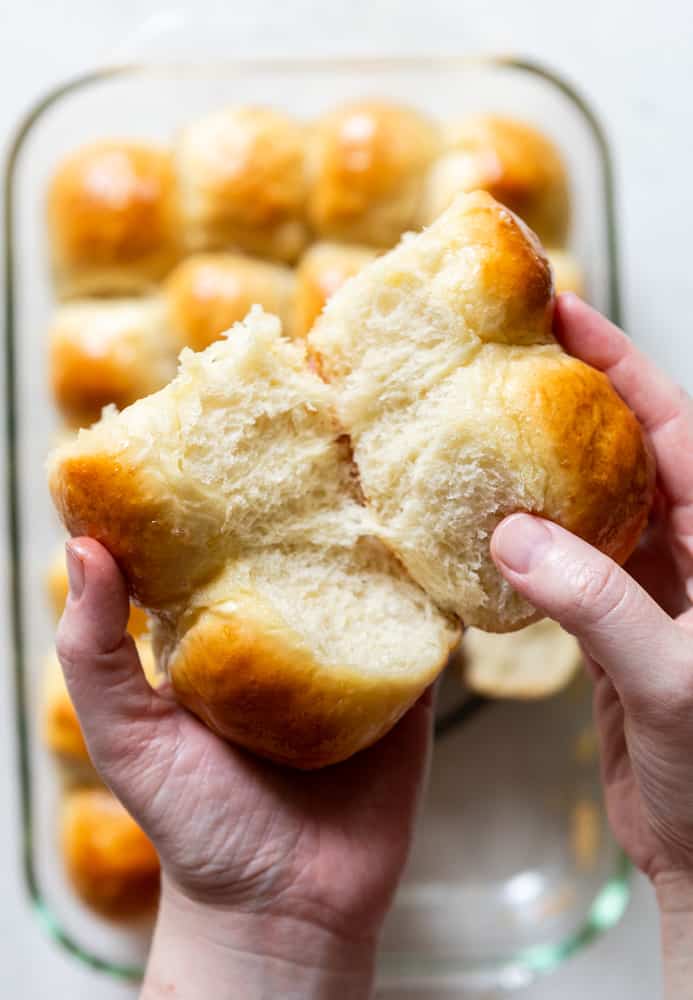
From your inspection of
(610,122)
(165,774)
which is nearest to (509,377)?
(165,774)

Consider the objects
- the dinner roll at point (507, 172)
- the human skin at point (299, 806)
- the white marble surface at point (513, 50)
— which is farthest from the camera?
the white marble surface at point (513, 50)

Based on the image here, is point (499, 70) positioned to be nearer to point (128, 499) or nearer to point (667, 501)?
point (667, 501)

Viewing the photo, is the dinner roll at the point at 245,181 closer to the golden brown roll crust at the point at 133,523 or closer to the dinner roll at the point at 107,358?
the dinner roll at the point at 107,358

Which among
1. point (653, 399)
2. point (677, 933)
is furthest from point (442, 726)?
point (653, 399)

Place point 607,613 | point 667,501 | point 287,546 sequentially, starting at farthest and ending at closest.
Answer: point 667,501
point 287,546
point 607,613

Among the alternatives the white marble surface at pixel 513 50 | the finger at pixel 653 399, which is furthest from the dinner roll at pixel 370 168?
the finger at pixel 653 399

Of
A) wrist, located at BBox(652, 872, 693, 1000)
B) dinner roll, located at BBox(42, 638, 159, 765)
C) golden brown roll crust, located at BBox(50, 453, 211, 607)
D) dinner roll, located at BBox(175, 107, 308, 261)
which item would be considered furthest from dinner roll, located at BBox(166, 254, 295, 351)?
wrist, located at BBox(652, 872, 693, 1000)

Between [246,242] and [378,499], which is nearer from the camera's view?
[378,499]

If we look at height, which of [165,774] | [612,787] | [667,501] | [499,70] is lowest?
[612,787]
